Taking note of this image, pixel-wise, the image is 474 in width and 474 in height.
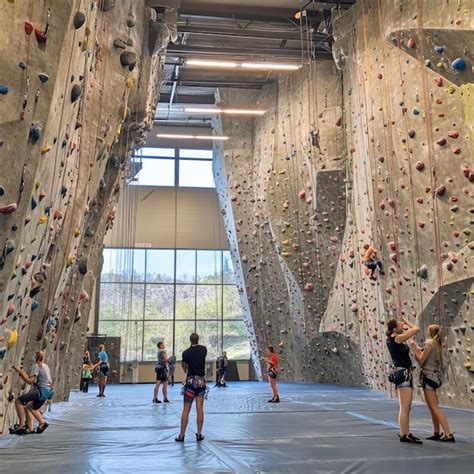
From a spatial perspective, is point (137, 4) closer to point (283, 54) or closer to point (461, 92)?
point (461, 92)

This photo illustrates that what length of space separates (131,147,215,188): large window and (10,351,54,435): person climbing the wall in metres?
12.5

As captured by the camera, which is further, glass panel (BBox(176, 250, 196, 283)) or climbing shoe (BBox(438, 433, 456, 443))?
glass panel (BBox(176, 250, 196, 283))

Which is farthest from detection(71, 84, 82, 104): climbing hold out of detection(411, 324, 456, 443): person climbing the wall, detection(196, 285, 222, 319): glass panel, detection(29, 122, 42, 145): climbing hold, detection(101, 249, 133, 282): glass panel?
detection(196, 285, 222, 319): glass panel

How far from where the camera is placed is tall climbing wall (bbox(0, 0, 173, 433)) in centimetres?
330

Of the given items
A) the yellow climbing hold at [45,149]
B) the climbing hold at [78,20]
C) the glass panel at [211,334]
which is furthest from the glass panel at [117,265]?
the climbing hold at [78,20]

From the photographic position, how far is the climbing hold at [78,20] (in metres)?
3.67

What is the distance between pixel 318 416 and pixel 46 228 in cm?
349

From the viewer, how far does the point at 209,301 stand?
1683 cm

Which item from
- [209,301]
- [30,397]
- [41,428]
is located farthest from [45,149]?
[209,301]

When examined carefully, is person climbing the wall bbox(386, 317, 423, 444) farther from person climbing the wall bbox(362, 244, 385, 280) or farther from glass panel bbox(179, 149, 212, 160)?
glass panel bbox(179, 149, 212, 160)

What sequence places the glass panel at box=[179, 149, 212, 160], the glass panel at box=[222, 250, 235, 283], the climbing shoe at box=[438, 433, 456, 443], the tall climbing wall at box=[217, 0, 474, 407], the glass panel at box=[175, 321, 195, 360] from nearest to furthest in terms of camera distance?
the climbing shoe at box=[438, 433, 456, 443]
the tall climbing wall at box=[217, 0, 474, 407]
the glass panel at box=[175, 321, 195, 360]
the glass panel at box=[222, 250, 235, 283]
the glass panel at box=[179, 149, 212, 160]

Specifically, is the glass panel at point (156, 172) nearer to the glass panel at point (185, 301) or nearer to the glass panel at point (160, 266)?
the glass panel at point (160, 266)

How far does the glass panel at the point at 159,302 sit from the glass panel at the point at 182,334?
1.35ft

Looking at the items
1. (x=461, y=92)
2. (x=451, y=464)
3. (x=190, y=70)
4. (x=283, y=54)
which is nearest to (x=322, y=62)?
(x=283, y=54)
